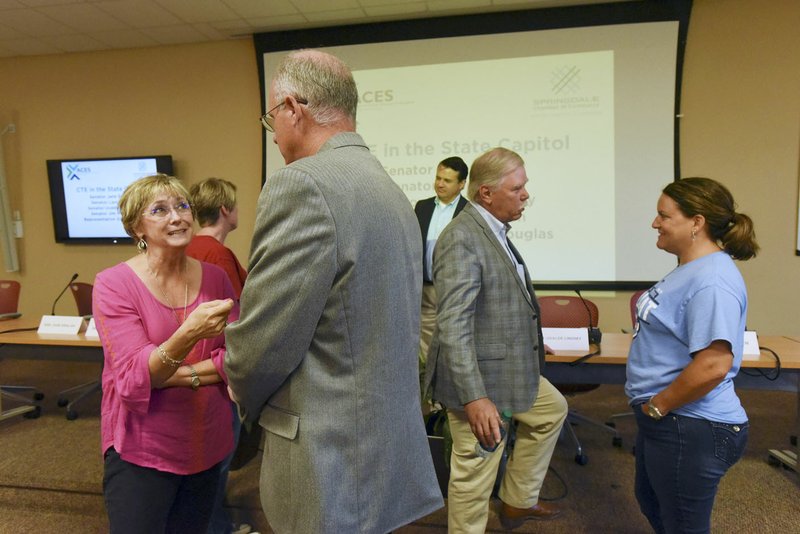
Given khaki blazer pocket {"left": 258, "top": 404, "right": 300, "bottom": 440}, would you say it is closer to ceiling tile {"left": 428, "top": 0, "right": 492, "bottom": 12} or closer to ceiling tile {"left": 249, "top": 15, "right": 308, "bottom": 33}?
ceiling tile {"left": 428, "top": 0, "right": 492, "bottom": 12}

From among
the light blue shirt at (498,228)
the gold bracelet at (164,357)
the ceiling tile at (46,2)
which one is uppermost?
the ceiling tile at (46,2)

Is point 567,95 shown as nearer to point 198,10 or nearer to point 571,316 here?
point 571,316

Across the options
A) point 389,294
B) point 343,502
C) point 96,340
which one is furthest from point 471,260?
point 96,340

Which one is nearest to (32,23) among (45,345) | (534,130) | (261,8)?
(261,8)

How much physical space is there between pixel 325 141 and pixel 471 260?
82cm

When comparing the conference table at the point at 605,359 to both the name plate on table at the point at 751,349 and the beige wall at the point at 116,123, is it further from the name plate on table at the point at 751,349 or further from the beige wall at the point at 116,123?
the beige wall at the point at 116,123

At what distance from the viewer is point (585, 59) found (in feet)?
12.9

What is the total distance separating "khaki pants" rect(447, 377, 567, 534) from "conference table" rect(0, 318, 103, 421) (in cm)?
190

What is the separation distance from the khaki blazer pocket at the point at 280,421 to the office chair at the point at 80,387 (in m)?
2.89

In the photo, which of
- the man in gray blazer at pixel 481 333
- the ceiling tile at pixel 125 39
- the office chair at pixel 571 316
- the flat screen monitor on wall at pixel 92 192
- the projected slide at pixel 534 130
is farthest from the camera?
the flat screen monitor on wall at pixel 92 192

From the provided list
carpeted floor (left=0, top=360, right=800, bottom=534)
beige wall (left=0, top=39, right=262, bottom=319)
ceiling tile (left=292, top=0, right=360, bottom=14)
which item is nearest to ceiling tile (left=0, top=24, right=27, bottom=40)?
beige wall (left=0, top=39, right=262, bottom=319)

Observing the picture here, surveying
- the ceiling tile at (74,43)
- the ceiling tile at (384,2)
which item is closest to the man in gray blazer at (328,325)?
the ceiling tile at (384,2)

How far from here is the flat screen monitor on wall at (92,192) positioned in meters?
4.80

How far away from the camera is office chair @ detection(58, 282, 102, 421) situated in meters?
3.43
